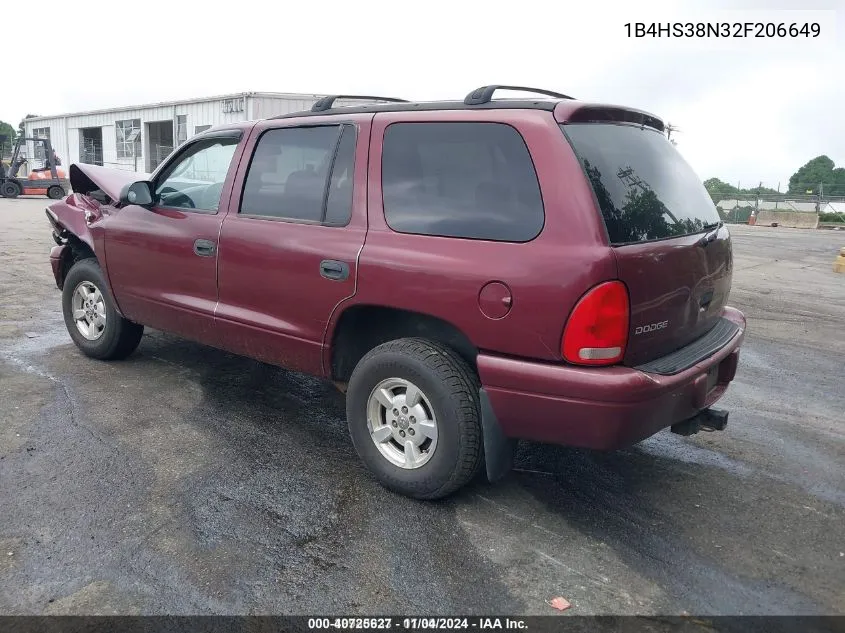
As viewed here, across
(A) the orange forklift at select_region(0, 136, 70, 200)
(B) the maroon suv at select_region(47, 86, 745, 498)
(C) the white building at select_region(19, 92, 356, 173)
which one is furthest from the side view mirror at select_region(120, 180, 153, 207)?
(A) the orange forklift at select_region(0, 136, 70, 200)

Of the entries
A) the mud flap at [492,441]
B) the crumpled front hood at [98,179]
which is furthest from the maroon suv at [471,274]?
the crumpled front hood at [98,179]

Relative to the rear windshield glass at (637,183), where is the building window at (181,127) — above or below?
above

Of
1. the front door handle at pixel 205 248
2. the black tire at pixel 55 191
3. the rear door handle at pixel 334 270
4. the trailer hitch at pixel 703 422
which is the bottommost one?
the trailer hitch at pixel 703 422

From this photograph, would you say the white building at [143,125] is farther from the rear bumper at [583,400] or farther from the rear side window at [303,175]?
the rear bumper at [583,400]

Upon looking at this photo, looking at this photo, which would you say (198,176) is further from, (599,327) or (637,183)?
(599,327)

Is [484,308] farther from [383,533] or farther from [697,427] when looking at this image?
[697,427]

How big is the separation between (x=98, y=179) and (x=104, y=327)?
3.73 feet

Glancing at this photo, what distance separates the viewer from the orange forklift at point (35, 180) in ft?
95.3

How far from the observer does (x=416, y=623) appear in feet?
8.54

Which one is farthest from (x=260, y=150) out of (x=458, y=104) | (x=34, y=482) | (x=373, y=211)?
(x=34, y=482)

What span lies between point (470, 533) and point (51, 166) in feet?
102

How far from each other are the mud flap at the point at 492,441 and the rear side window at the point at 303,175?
4.03 ft

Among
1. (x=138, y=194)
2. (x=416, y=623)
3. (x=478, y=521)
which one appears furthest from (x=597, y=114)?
(x=138, y=194)

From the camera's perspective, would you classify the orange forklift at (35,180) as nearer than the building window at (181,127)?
No
